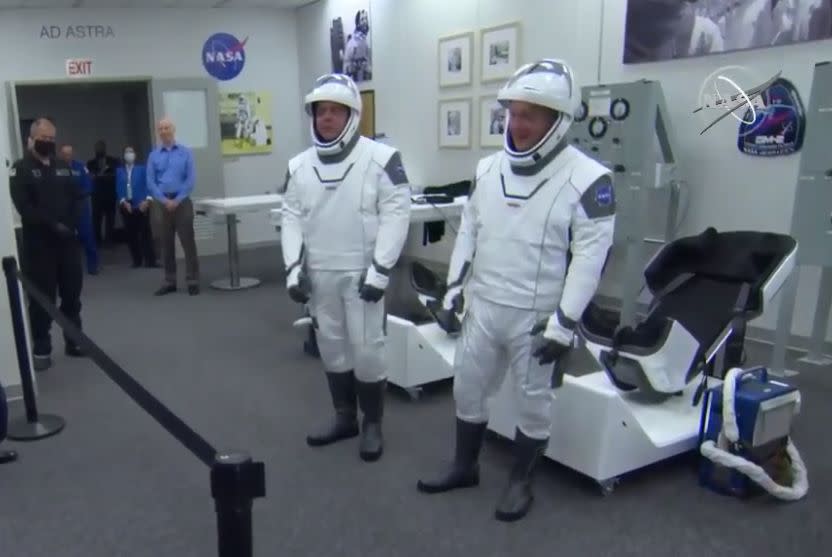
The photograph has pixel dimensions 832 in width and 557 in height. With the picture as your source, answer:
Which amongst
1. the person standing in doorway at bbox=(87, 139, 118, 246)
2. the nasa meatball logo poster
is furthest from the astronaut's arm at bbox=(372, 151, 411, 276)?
the person standing in doorway at bbox=(87, 139, 118, 246)

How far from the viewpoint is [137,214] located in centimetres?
788

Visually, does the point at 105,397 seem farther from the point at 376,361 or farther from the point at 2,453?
the point at 376,361

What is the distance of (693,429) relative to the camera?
3.05m

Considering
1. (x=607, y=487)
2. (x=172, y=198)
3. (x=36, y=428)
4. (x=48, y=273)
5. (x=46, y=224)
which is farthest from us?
(x=172, y=198)

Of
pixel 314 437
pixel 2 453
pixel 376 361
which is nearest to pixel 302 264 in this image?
pixel 376 361

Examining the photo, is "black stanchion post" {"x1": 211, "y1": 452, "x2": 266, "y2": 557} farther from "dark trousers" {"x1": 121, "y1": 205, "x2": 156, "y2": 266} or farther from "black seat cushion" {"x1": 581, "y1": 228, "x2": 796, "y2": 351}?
"dark trousers" {"x1": 121, "y1": 205, "x2": 156, "y2": 266}

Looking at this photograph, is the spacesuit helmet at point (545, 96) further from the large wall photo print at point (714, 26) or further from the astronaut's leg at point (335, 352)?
the large wall photo print at point (714, 26)

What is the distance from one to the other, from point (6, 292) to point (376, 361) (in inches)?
83.8

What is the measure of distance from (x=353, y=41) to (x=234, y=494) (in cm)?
744

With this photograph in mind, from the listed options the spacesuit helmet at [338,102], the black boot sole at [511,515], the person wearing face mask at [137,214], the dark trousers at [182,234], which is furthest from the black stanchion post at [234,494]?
the person wearing face mask at [137,214]

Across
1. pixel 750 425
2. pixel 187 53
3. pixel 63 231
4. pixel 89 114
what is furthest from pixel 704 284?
pixel 89 114

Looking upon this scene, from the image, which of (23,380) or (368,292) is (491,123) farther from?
(23,380)

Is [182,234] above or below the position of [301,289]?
below

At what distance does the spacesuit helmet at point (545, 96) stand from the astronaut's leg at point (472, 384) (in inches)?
22.3
